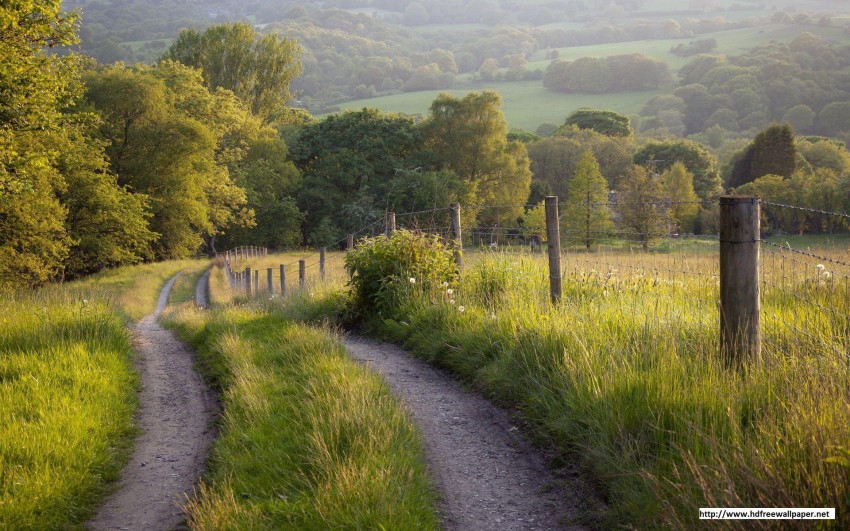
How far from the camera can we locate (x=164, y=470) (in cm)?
602

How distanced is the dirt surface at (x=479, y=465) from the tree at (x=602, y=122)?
321 feet

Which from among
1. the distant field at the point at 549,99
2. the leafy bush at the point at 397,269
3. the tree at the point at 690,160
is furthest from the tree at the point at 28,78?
the distant field at the point at 549,99

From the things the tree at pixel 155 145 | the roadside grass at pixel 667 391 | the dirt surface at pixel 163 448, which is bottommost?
the dirt surface at pixel 163 448

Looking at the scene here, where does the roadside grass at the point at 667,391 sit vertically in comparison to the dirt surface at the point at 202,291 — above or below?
above

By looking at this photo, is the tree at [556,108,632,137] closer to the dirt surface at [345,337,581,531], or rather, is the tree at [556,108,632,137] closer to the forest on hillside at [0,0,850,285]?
the forest on hillside at [0,0,850,285]

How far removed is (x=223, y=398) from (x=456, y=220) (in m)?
5.06

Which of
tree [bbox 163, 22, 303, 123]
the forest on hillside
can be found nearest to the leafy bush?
the forest on hillside

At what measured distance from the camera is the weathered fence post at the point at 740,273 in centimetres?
495

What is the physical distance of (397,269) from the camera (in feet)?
36.0

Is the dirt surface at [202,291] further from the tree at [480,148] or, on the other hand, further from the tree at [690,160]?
the tree at [690,160]

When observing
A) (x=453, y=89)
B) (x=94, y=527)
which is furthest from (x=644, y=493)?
(x=453, y=89)

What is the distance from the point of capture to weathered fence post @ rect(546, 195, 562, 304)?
8.66 m

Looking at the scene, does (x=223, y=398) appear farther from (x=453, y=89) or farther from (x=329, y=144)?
(x=453, y=89)

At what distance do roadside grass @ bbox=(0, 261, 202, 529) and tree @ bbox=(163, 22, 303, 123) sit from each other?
67148mm
